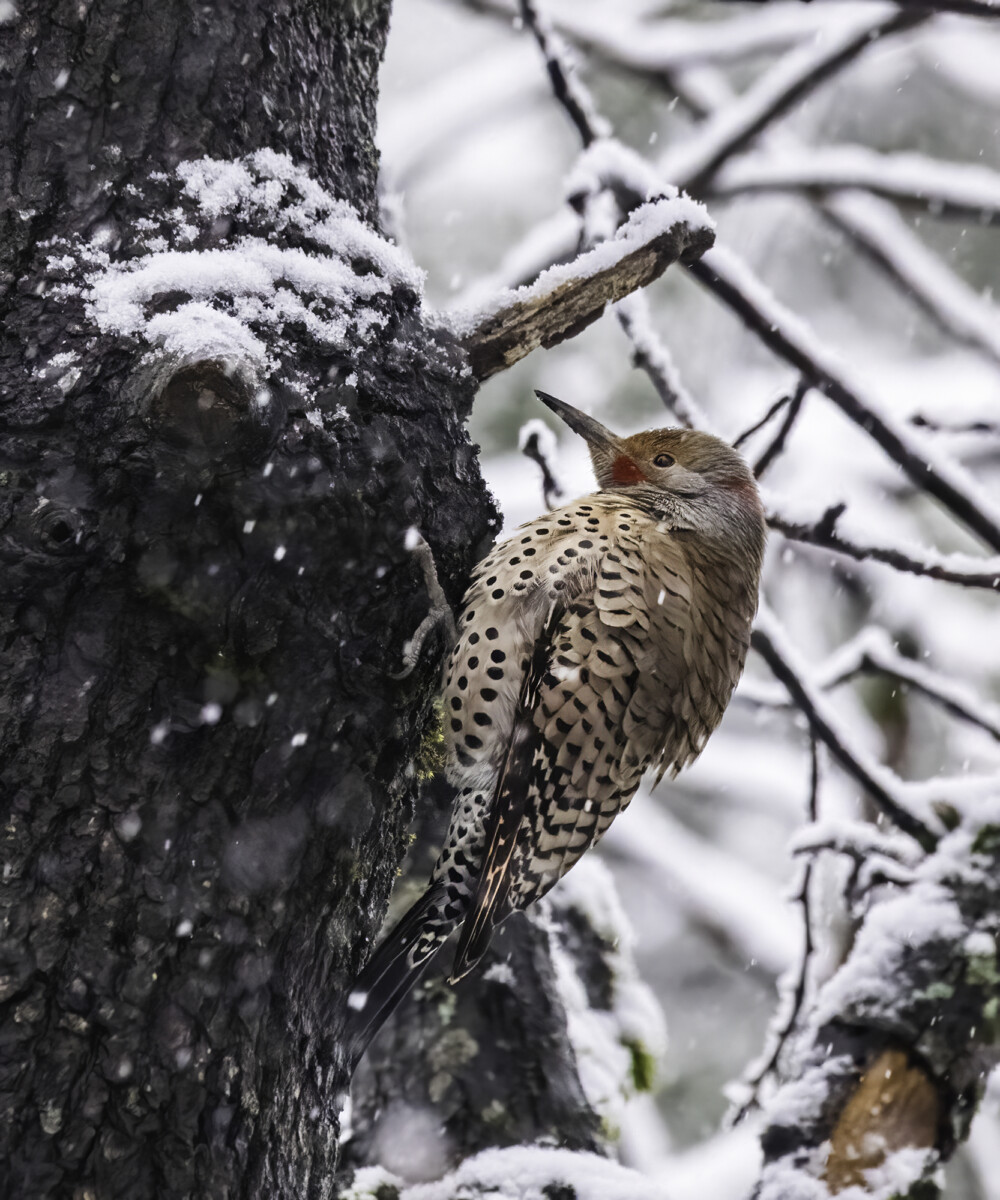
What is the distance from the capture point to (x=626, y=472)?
3109mm

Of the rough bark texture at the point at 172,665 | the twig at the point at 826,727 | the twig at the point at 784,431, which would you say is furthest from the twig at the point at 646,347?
the rough bark texture at the point at 172,665

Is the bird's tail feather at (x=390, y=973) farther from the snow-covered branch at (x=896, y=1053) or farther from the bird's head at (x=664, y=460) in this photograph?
the bird's head at (x=664, y=460)

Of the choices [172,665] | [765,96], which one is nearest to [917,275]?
[765,96]

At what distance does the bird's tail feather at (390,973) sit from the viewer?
1.93 meters

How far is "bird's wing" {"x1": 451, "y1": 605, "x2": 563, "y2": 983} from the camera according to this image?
7.73ft

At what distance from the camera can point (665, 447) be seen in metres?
3.07

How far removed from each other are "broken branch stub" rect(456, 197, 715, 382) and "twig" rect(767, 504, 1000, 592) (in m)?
0.84

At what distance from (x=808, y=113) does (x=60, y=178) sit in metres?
6.20

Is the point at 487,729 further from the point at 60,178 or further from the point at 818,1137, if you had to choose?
the point at 60,178

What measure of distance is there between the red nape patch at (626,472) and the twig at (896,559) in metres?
0.51

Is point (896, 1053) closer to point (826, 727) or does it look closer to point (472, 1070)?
point (826, 727)

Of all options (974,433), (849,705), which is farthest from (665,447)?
(849,705)

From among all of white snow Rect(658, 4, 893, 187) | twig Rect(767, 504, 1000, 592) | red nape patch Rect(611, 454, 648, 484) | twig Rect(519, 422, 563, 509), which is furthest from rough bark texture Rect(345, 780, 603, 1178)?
white snow Rect(658, 4, 893, 187)

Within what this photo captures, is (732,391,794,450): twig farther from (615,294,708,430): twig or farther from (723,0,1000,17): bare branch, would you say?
(723,0,1000,17): bare branch
